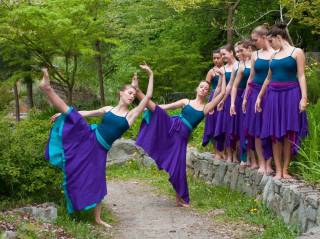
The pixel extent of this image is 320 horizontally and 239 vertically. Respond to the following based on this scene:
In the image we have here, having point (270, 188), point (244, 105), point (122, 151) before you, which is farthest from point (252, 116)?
point (122, 151)

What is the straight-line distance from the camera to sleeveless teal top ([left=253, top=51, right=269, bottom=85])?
24.2 ft

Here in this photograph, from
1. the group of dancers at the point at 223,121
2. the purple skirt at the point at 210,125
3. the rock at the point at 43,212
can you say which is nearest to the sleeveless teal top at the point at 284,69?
the group of dancers at the point at 223,121

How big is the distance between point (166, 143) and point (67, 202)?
1.85 meters

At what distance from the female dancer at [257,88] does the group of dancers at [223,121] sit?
13 millimetres

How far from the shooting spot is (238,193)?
8328 millimetres

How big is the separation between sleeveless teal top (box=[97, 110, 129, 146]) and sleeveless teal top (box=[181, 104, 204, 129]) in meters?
1.27

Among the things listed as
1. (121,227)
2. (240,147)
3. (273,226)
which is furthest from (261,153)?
(121,227)

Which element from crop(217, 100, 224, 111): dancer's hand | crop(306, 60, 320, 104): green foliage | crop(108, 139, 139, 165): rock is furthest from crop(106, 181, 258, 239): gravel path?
crop(306, 60, 320, 104): green foliage

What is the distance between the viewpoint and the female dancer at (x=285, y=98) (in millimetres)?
6797

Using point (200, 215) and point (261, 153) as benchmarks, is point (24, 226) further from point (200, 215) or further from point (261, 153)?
point (261, 153)

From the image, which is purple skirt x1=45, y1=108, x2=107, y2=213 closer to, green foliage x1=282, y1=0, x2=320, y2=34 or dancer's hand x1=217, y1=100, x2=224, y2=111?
dancer's hand x1=217, y1=100, x2=224, y2=111

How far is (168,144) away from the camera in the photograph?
7961 mm

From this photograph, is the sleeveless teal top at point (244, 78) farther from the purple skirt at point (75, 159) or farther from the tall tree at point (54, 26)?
the tall tree at point (54, 26)

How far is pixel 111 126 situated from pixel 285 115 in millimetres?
2093
